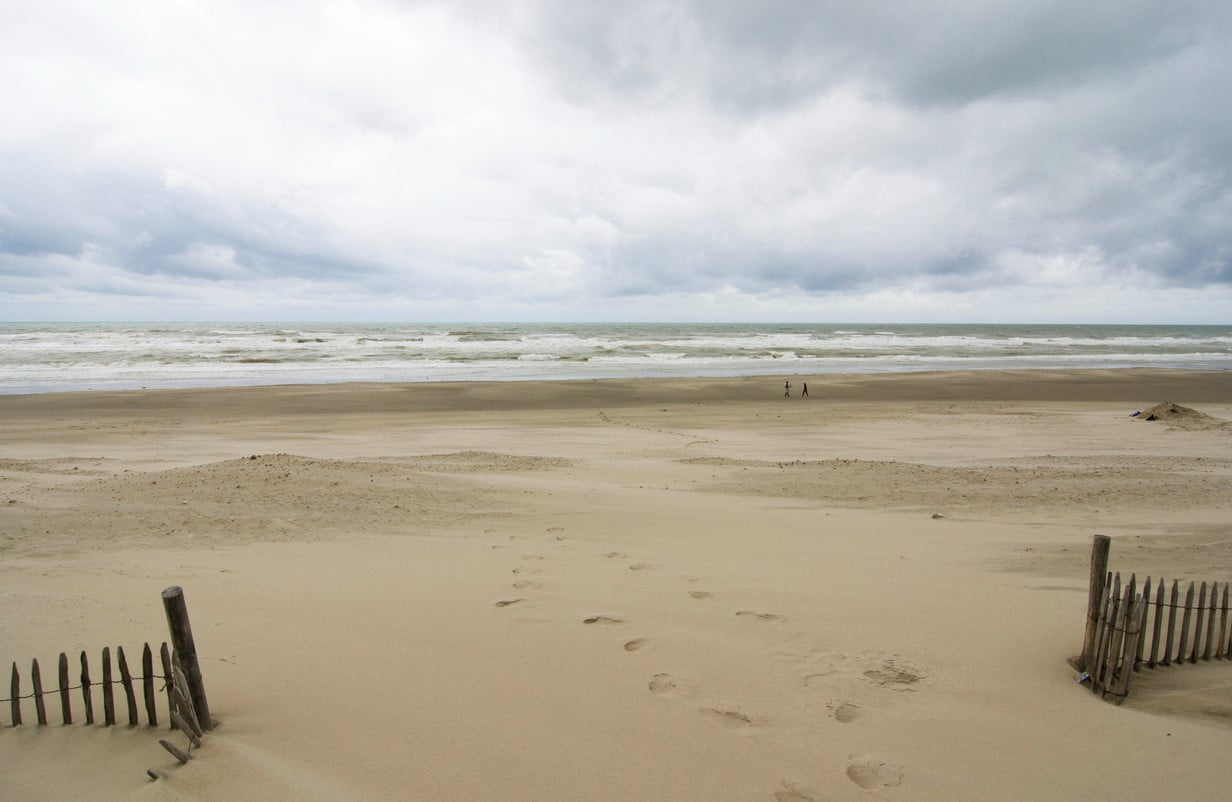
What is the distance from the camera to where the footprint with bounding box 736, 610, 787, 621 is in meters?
5.27

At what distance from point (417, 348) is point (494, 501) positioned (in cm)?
4487

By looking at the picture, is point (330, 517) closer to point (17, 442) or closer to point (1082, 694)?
point (1082, 694)

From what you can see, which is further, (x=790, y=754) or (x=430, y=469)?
(x=430, y=469)

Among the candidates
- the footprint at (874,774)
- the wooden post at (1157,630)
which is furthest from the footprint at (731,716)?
the wooden post at (1157,630)

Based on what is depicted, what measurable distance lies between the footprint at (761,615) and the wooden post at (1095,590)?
6.48 ft

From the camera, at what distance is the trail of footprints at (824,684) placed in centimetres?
338

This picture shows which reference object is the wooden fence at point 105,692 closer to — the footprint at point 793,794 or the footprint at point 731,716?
the footprint at point 731,716

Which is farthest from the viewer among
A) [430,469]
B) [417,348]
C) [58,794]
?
[417,348]

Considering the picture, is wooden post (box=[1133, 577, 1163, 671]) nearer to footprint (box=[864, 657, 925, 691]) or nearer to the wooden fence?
footprint (box=[864, 657, 925, 691])

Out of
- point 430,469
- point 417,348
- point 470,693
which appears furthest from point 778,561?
point 417,348

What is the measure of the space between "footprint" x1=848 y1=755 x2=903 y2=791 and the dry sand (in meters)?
0.01

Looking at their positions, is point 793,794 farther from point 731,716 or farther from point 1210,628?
point 1210,628

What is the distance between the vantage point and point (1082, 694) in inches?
163

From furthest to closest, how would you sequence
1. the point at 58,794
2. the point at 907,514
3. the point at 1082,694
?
the point at 907,514, the point at 1082,694, the point at 58,794
